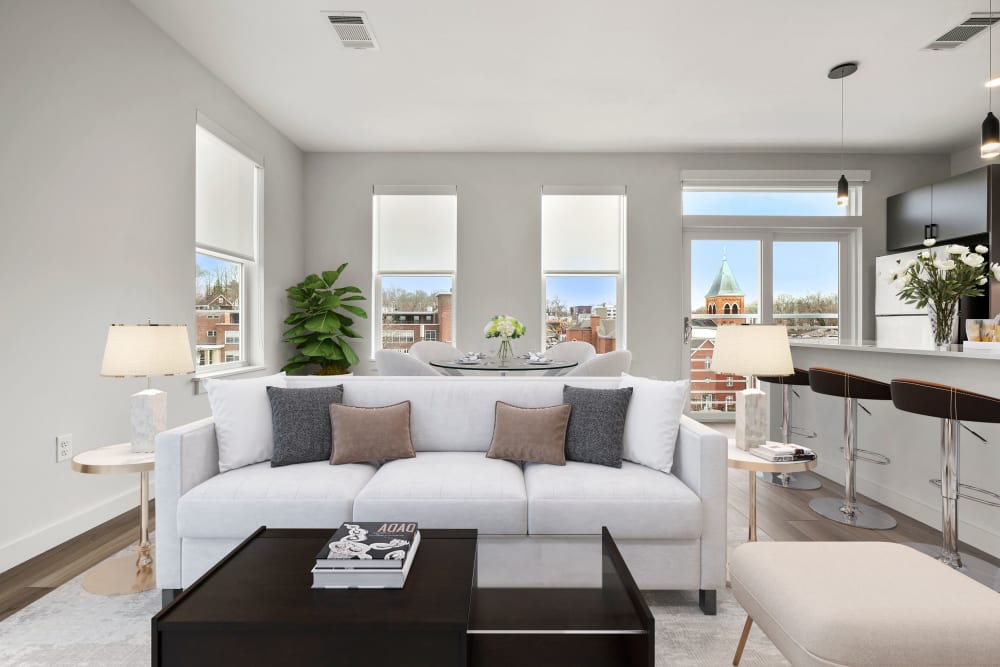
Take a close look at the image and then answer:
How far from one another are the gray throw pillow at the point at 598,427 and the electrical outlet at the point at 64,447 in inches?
104

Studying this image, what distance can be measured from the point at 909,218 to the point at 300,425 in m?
6.28

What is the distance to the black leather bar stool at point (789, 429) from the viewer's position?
3596mm

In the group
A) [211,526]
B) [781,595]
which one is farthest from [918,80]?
[211,526]

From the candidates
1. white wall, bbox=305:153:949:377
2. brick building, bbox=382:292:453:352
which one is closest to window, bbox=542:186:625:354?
white wall, bbox=305:153:949:377

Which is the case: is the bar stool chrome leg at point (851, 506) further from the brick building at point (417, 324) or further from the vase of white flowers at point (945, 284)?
the brick building at point (417, 324)

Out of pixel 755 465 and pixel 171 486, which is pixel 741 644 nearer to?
pixel 755 465

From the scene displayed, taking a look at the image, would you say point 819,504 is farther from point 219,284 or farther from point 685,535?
point 219,284

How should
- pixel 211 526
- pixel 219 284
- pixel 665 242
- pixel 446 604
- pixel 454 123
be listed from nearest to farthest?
pixel 446 604 → pixel 211 526 → pixel 219 284 → pixel 454 123 → pixel 665 242

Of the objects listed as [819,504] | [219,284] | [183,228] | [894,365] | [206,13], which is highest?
[206,13]

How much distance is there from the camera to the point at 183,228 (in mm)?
3643

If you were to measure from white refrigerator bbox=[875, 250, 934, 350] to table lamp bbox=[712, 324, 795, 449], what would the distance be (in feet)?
11.3

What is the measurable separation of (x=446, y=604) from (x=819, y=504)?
288cm

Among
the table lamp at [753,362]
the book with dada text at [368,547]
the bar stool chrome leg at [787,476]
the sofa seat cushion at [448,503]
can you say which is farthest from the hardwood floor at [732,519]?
the book with dada text at [368,547]

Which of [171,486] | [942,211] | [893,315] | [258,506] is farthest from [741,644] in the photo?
[942,211]
